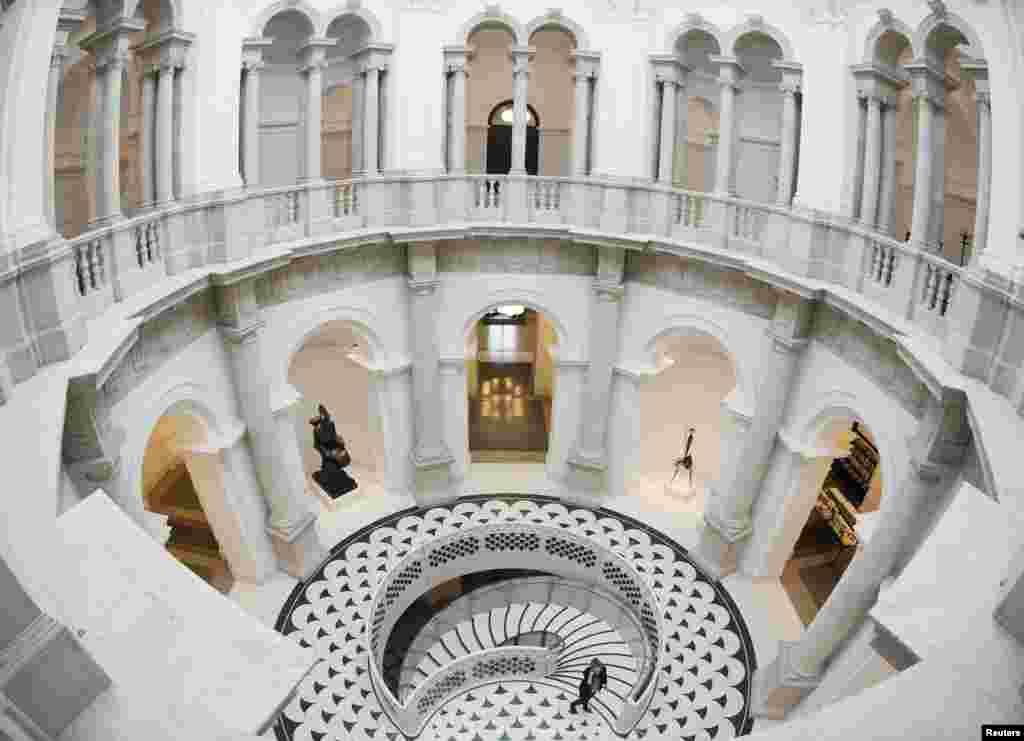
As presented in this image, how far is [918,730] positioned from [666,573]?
12.5 metres

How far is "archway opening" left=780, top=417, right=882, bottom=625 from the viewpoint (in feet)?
53.5

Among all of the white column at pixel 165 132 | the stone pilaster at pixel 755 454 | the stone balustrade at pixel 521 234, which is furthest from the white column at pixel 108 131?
the stone pilaster at pixel 755 454

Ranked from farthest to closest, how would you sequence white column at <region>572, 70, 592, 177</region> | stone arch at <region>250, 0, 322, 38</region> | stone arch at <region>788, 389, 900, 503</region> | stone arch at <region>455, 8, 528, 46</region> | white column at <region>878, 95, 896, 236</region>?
white column at <region>572, 70, 592, 177</region>
stone arch at <region>455, 8, 528, 46</region>
stone arch at <region>250, 0, 322, 38</region>
white column at <region>878, 95, 896, 236</region>
stone arch at <region>788, 389, 900, 503</region>

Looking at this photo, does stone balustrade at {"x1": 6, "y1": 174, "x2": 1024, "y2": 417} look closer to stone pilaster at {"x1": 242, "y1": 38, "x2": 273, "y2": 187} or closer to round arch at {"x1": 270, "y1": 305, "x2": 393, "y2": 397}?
stone pilaster at {"x1": 242, "y1": 38, "x2": 273, "y2": 187}

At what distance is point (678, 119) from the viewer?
17312mm

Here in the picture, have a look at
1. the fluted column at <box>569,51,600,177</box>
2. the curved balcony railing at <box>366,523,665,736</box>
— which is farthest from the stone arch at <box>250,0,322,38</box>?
the curved balcony railing at <box>366,523,665,736</box>

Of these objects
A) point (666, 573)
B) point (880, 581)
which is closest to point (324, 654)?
point (666, 573)

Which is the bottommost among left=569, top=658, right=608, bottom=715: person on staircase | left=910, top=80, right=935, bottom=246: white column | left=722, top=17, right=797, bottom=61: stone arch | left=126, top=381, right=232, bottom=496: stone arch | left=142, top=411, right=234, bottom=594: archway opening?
left=569, top=658, right=608, bottom=715: person on staircase

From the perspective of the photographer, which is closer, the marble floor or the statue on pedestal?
the marble floor

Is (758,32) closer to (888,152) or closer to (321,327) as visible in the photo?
(888,152)

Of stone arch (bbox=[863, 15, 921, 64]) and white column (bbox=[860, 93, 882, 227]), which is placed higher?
stone arch (bbox=[863, 15, 921, 64])

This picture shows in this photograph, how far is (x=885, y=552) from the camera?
12.2 meters

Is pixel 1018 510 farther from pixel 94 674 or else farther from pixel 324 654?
pixel 324 654

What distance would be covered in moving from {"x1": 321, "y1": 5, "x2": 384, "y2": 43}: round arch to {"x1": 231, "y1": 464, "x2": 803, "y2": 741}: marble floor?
9.09 metres
